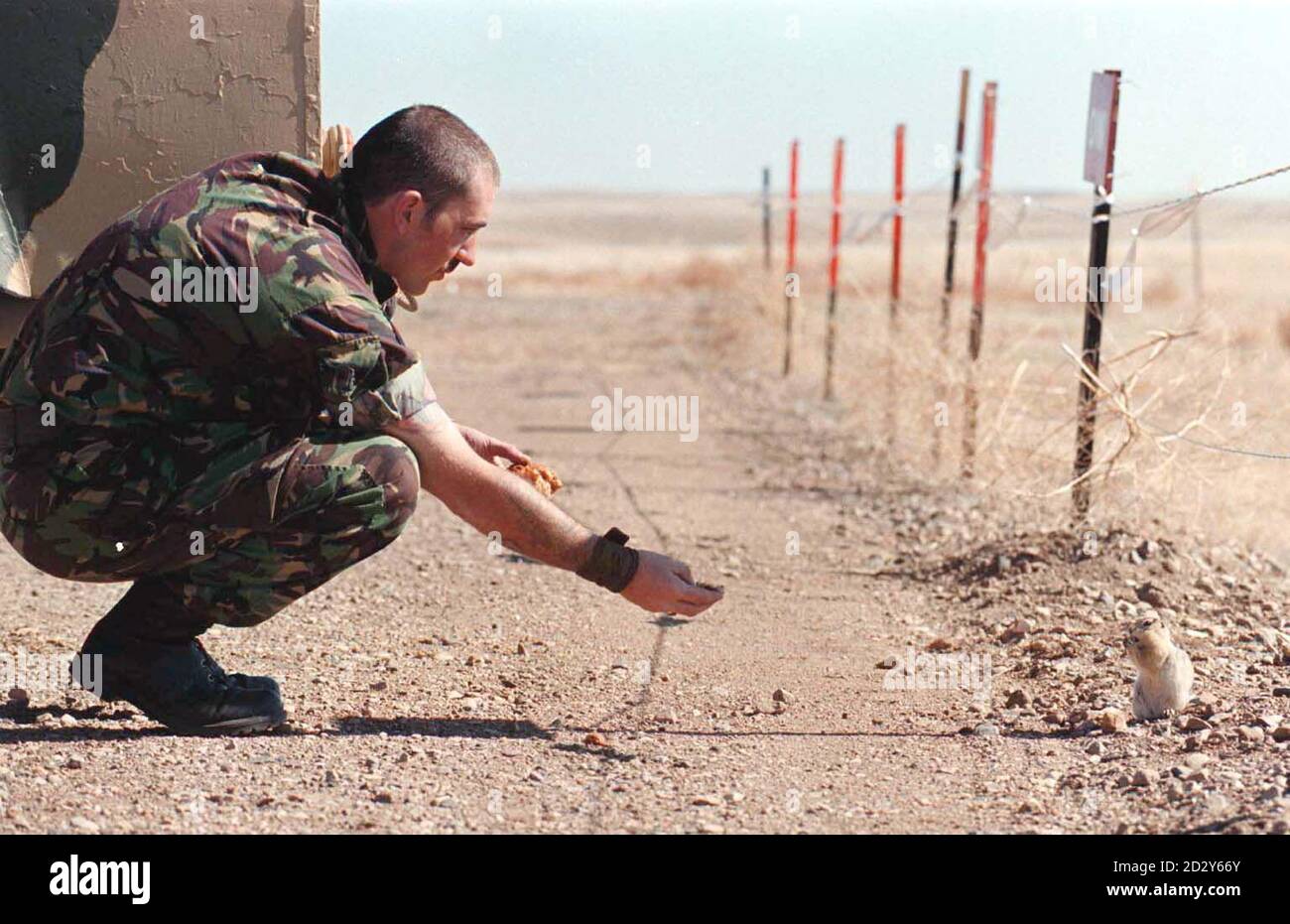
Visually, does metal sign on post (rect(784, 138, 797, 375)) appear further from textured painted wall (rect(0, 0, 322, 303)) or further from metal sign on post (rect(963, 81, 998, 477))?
textured painted wall (rect(0, 0, 322, 303))

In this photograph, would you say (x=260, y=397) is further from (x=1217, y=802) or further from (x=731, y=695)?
(x=1217, y=802)

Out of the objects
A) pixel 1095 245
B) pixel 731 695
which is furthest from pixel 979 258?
pixel 731 695

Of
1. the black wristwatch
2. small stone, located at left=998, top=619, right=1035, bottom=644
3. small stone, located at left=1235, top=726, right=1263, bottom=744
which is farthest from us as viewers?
small stone, located at left=998, top=619, right=1035, bottom=644

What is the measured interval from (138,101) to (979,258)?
14.5 feet

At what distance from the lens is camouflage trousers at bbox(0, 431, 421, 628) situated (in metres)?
3.38

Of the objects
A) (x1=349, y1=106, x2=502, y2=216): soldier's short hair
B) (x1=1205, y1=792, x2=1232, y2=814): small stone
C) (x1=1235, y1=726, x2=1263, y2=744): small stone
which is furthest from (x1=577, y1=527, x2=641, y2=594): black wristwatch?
(x1=1235, y1=726, x2=1263, y2=744): small stone

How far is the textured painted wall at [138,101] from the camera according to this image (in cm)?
456

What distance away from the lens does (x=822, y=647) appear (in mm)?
4953

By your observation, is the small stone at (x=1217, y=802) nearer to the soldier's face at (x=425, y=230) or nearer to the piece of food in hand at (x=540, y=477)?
the piece of food in hand at (x=540, y=477)

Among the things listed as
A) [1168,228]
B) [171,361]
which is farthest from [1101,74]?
[171,361]

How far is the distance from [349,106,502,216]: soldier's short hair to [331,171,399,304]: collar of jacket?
0.11 ft

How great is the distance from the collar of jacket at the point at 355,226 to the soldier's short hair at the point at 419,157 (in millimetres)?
35

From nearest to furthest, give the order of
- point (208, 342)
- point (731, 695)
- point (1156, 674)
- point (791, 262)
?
point (208, 342) < point (1156, 674) < point (731, 695) < point (791, 262)

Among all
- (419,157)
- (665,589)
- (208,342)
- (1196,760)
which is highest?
A: (419,157)
